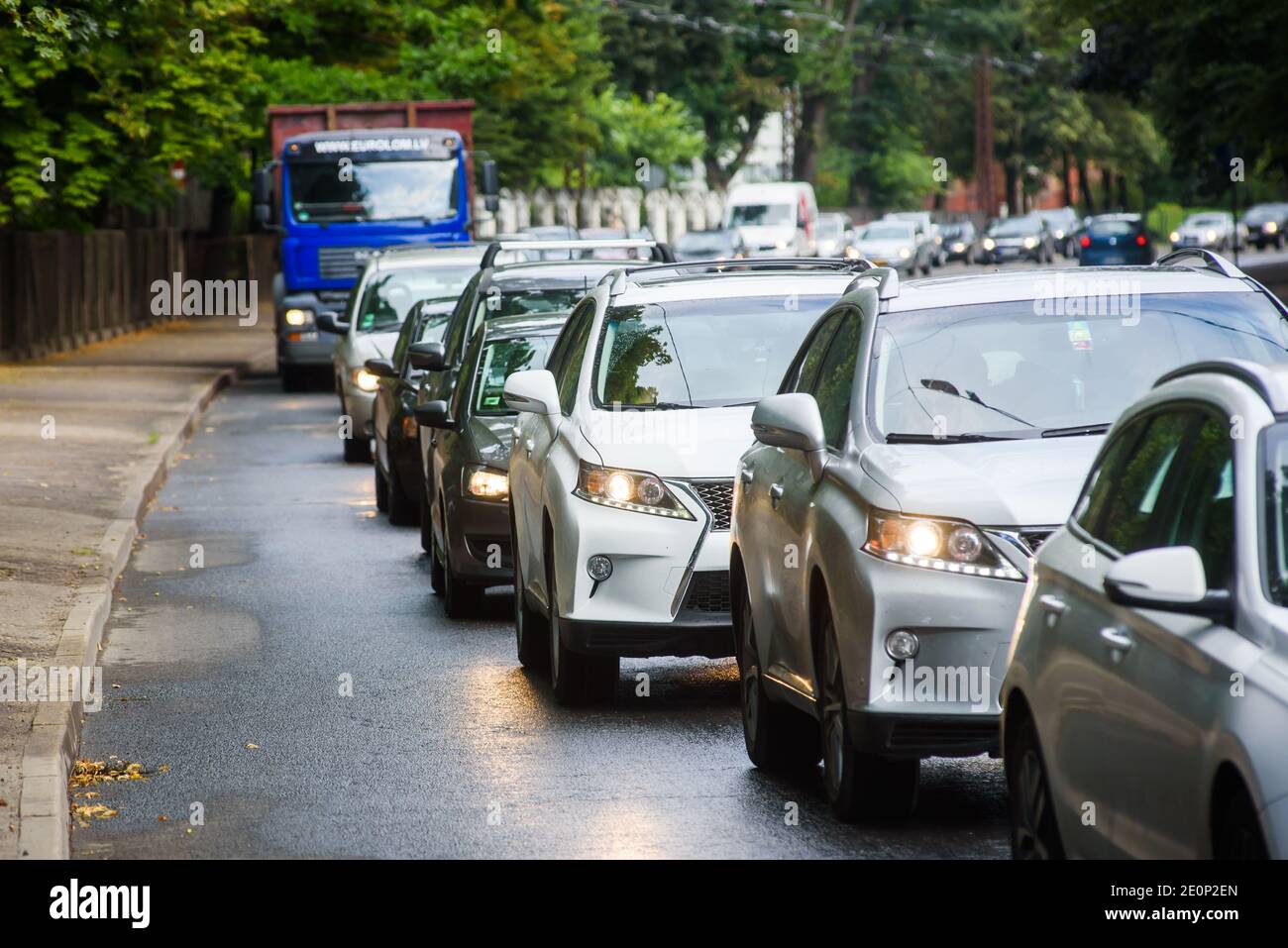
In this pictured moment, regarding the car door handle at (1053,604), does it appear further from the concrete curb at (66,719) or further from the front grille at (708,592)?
the front grille at (708,592)

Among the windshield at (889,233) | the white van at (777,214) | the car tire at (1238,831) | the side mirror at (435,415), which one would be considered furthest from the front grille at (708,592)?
the windshield at (889,233)

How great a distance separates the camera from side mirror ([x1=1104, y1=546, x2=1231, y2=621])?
473 centimetres

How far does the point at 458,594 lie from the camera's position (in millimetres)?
12992

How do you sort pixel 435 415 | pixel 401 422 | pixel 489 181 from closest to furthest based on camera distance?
pixel 435 415 → pixel 401 422 → pixel 489 181

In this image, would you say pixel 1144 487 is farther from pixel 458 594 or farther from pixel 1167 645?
pixel 458 594

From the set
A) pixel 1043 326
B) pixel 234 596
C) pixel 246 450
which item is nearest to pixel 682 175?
pixel 246 450

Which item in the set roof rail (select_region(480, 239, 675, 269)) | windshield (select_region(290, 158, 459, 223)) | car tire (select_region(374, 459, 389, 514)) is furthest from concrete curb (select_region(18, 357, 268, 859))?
windshield (select_region(290, 158, 459, 223))

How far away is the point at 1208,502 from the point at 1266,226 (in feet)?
277

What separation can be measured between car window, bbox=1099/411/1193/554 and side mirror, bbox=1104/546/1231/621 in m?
0.53

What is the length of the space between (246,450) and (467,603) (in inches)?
474

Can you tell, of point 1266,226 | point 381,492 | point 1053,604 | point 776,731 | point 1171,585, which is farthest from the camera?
point 1266,226

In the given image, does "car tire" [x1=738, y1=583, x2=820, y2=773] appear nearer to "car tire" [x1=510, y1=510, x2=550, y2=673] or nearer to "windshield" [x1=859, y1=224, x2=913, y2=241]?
"car tire" [x1=510, y1=510, x2=550, y2=673]

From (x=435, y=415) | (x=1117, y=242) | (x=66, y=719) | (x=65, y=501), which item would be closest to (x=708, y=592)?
(x=66, y=719)
